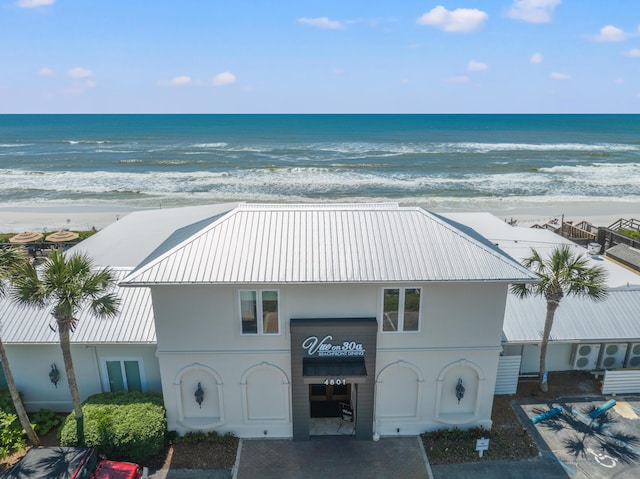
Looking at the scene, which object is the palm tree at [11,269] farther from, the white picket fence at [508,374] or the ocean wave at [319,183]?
the ocean wave at [319,183]

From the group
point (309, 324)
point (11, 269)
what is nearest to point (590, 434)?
point (309, 324)

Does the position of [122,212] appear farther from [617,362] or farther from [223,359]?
[617,362]

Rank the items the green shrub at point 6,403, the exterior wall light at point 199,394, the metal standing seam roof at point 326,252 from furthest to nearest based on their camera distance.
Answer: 1. the green shrub at point 6,403
2. the exterior wall light at point 199,394
3. the metal standing seam roof at point 326,252

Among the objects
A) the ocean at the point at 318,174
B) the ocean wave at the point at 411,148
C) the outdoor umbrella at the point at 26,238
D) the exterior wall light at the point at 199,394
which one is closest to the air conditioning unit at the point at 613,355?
the exterior wall light at the point at 199,394

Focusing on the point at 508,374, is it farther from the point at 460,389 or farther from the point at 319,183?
the point at 319,183

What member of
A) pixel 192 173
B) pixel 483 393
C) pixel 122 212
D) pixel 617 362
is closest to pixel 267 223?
pixel 483 393
